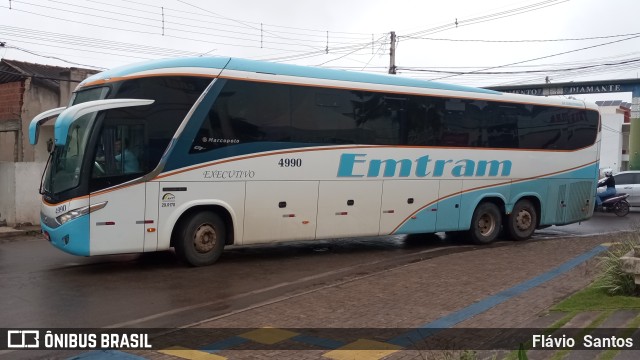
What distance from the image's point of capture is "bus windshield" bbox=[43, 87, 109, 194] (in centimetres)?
900

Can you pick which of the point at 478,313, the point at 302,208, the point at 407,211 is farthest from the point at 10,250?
the point at 478,313

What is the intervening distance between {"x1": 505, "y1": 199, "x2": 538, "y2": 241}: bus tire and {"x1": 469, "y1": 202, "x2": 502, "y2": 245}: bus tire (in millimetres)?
384

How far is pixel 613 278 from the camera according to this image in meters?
7.10

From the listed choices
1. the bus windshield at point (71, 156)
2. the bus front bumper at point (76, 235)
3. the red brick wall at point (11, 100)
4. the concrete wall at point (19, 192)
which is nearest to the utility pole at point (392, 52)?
the red brick wall at point (11, 100)

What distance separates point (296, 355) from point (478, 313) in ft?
8.78

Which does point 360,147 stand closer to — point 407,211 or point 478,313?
point 407,211

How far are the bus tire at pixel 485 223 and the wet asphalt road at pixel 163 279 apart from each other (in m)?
A: 0.39

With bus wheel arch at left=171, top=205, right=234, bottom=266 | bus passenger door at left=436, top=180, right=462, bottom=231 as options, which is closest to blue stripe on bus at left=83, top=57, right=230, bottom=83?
bus wheel arch at left=171, top=205, right=234, bottom=266

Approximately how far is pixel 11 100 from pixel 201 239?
12.3m

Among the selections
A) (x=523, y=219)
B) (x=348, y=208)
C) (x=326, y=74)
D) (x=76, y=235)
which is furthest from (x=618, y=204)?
(x=76, y=235)

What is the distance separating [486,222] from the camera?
1386 cm

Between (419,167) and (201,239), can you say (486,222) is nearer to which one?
(419,167)

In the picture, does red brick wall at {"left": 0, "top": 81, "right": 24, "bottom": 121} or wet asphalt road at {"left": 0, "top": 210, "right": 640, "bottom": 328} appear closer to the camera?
wet asphalt road at {"left": 0, "top": 210, "right": 640, "bottom": 328}
